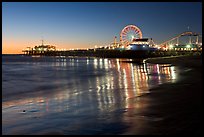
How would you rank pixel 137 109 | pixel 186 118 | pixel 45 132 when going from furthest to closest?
1. pixel 137 109
2. pixel 186 118
3. pixel 45 132

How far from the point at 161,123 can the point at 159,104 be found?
3.31 meters

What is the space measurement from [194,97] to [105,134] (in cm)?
670

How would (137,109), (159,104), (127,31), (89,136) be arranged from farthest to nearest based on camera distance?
(127,31) → (159,104) → (137,109) → (89,136)

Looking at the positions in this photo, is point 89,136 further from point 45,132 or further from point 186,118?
point 186,118

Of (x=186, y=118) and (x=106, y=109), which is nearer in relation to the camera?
(x=186, y=118)

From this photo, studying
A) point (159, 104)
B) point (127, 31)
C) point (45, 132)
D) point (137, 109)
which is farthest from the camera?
point (127, 31)

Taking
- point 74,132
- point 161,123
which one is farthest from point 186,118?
point 74,132

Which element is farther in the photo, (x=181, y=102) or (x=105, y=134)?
(x=181, y=102)

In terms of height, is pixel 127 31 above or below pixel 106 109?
above

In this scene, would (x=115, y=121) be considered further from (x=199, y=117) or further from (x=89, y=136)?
(x=199, y=117)

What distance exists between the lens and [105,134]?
289 inches

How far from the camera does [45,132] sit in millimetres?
7762

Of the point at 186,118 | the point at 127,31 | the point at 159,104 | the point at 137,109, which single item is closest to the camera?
the point at 186,118

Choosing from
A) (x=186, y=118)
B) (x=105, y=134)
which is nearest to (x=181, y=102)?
(x=186, y=118)
